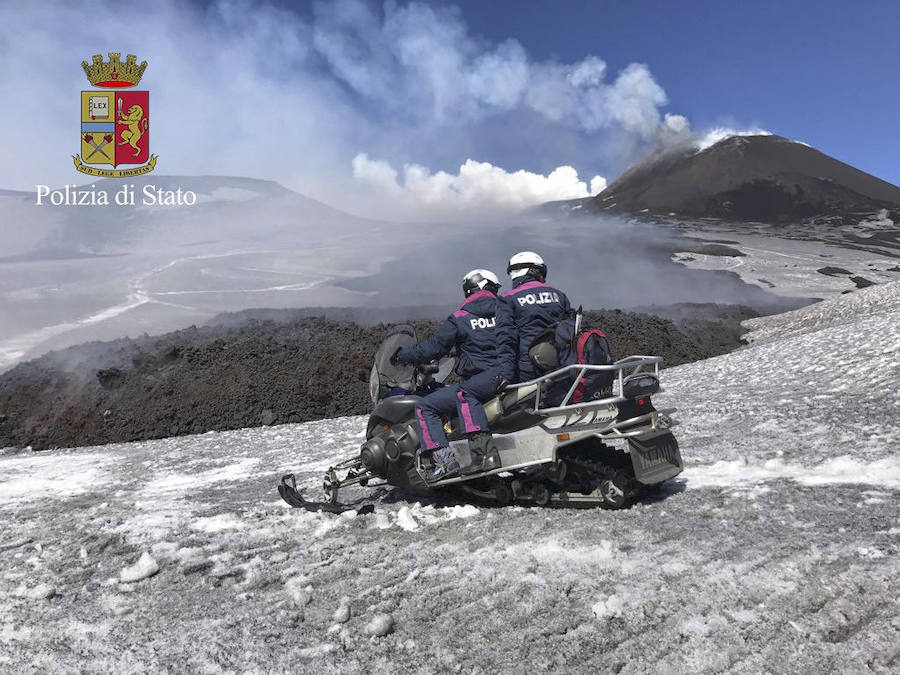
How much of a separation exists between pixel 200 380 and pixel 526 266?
40.8 feet

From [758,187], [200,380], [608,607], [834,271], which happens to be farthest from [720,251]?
[758,187]

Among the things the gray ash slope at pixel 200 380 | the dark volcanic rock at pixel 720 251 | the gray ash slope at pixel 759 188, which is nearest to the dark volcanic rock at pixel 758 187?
the gray ash slope at pixel 759 188

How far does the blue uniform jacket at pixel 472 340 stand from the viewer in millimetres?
5492

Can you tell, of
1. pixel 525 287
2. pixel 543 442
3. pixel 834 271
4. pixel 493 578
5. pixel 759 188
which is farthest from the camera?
pixel 759 188

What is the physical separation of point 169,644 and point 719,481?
4840 mm

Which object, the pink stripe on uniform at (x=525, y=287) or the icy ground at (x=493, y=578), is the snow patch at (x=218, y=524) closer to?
the icy ground at (x=493, y=578)

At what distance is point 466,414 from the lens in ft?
17.9

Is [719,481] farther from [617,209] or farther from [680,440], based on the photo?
[617,209]

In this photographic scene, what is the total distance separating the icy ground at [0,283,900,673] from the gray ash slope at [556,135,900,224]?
10457 cm

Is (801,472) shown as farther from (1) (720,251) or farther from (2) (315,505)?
(1) (720,251)

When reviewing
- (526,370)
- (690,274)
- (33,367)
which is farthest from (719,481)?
(690,274)

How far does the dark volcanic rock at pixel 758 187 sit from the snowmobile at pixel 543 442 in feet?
354

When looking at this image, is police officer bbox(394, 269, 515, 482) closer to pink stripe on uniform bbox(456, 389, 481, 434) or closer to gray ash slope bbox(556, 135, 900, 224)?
pink stripe on uniform bbox(456, 389, 481, 434)

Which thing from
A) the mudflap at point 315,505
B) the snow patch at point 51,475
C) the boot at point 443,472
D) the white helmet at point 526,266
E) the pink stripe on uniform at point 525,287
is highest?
the white helmet at point 526,266
